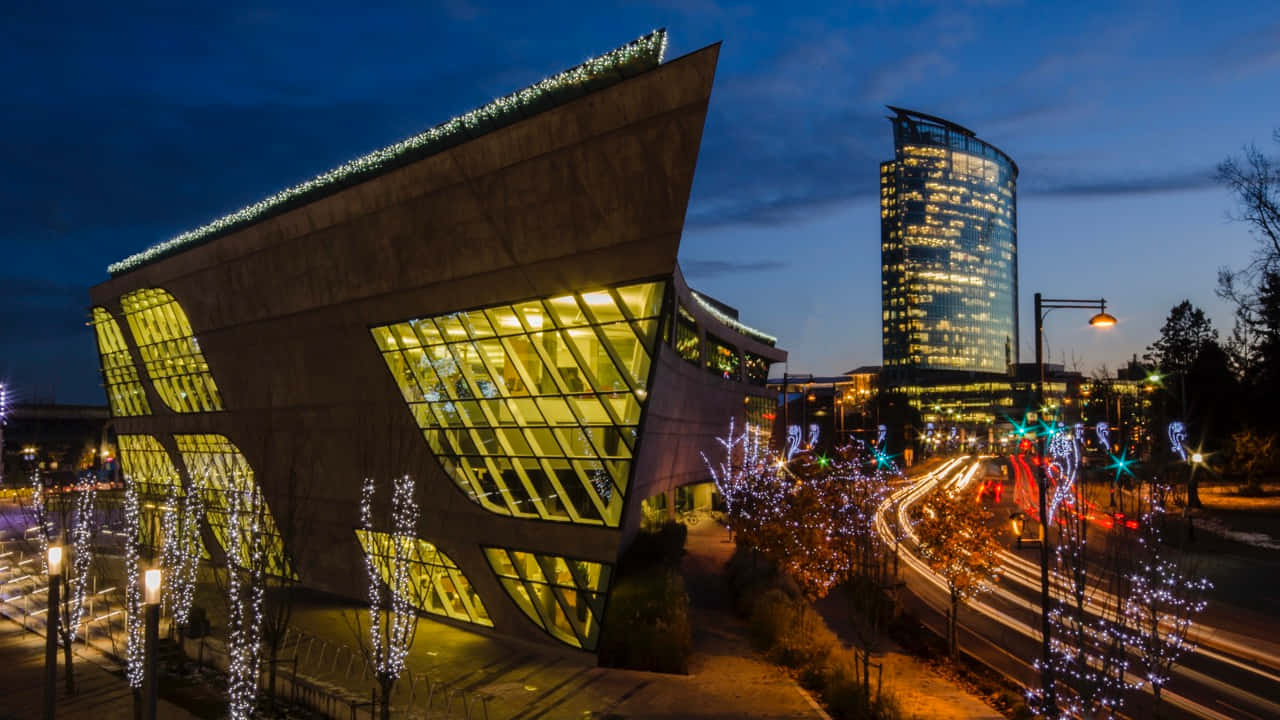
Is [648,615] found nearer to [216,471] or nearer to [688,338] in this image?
[688,338]

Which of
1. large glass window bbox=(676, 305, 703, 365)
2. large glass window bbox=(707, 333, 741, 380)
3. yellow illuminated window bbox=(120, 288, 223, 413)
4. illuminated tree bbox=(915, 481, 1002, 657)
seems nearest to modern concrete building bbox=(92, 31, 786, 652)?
yellow illuminated window bbox=(120, 288, 223, 413)

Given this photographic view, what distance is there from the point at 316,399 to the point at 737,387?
29.4 metres

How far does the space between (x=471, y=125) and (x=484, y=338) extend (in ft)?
21.3

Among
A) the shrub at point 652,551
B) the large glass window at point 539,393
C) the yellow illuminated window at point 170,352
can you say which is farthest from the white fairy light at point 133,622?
the yellow illuminated window at point 170,352

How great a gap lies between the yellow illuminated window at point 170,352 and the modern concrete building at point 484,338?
6.11 feet

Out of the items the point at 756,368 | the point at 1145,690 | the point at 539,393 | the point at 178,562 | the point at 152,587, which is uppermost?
the point at 756,368

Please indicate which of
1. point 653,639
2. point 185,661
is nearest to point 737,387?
point 653,639

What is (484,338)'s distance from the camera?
23.9m

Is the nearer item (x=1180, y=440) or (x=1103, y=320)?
(x=1103, y=320)

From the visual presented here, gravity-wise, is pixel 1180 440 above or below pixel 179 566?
above

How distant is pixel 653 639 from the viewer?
21.1 m

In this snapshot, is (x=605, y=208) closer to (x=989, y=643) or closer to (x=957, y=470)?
(x=989, y=643)

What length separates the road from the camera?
17.0m

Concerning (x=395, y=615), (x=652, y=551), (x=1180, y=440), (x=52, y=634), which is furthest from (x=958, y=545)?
(x=52, y=634)
